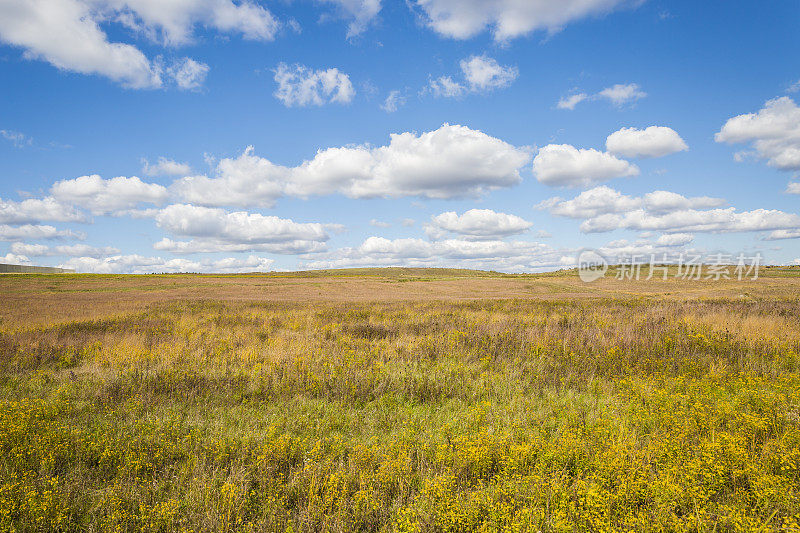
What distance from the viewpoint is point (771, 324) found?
38.6 ft

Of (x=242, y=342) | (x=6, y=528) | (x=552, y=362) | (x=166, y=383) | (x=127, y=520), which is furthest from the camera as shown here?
(x=242, y=342)

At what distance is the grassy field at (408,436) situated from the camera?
358 cm

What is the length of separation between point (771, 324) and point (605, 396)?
9.69 meters

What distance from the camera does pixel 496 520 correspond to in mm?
3441

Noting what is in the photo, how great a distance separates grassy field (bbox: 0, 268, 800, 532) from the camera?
141 inches

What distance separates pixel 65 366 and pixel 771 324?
20.9 m

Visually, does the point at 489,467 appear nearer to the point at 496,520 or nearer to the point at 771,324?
the point at 496,520

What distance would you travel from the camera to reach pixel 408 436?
5.17 metres

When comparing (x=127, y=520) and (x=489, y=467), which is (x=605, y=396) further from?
(x=127, y=520)

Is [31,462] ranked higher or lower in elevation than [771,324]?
lower

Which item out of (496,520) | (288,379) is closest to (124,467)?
(288,379)

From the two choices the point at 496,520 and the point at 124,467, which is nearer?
the point at 496,520

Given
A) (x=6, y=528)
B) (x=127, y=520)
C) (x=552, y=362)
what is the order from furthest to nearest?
1. (x=552, y=362)
2. (x=127, y=520)
3. (x=6, y=528)

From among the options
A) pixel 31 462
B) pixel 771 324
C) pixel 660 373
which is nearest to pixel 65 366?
pixel 31 462
